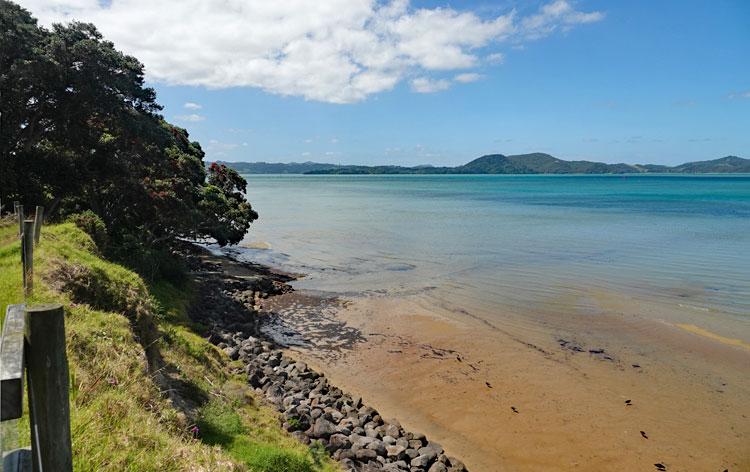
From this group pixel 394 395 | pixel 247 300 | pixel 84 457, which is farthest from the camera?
pixel 247 300

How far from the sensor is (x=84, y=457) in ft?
15.8

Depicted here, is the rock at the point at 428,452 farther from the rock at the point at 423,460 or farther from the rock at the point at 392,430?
the rock at the point at 392,430

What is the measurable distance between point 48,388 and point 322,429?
34.6 feet

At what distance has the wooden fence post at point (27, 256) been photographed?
8852mm

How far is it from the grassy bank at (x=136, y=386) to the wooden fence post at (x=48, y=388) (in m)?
2.56

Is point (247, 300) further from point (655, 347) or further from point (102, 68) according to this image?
point (655, 347)

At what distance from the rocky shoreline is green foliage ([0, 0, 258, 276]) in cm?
439

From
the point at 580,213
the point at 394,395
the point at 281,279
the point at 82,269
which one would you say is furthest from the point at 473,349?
the point at 580,213

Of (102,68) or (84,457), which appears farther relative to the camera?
(102,68)

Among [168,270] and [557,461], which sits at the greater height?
[168,270]

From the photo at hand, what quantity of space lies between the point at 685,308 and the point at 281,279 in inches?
915

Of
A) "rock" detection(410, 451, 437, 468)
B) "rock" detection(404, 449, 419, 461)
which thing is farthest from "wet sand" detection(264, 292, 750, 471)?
"rock" detection(404, 449, 419, 461)

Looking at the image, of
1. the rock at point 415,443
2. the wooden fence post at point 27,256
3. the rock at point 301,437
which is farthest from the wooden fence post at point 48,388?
the rock at point 415,443

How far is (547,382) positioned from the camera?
54.3 feet
